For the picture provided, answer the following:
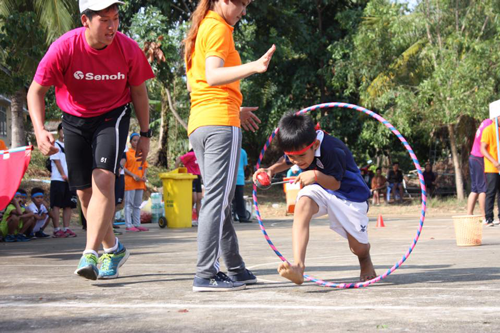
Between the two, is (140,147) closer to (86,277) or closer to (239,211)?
(86,277)

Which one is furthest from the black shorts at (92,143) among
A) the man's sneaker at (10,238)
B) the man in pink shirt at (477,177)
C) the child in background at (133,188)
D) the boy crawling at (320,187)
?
the man in pink shirt at (477,177)

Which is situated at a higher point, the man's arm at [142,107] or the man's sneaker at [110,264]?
the man's arm at [142,107]

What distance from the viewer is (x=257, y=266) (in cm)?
669

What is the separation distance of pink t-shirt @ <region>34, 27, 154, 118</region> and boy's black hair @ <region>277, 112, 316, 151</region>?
1370mm

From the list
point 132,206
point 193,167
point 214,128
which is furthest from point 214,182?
Result: point 193,167

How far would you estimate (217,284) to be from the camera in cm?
489

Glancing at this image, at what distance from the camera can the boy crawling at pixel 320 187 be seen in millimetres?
5008

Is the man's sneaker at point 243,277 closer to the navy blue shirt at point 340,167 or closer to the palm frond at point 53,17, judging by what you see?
the navy blue shirt at point 340,167

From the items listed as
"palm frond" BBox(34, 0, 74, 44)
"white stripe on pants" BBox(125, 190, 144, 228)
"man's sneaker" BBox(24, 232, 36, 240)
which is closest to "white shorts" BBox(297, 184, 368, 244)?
"man's sneaker" BBox(24, 232, 36, 240)

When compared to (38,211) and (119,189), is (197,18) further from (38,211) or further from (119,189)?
(38,211)

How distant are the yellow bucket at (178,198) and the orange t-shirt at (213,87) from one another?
1044 centimetres

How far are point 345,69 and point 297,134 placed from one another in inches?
979

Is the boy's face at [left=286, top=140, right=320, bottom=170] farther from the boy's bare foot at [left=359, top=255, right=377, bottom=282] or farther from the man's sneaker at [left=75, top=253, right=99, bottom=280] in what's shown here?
the man's sneaker at [left=75, top=253, right=99, bottom=280]

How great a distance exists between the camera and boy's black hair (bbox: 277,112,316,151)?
4996mm
